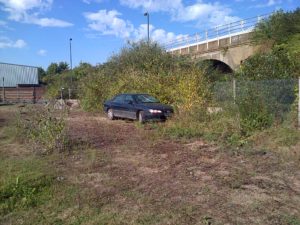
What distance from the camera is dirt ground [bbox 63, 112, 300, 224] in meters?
5.53

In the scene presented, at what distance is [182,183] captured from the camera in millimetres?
7004

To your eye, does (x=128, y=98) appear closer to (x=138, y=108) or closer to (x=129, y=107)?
(x=129, y=107)

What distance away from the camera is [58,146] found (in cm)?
1020

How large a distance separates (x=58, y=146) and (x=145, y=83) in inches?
446

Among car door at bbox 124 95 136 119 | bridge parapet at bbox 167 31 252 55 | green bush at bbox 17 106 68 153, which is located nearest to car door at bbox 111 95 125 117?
car door at bbox 124 95 136 119

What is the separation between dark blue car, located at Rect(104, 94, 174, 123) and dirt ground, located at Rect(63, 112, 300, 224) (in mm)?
5466

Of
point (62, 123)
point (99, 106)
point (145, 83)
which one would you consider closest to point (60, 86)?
point (99, 106)

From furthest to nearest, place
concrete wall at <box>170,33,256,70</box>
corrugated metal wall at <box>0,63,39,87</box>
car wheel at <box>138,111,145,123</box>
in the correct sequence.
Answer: corrugated metal wall at <box>0,63,39,87</box> → concrete wall at <box>170,33,256,70</box> → car wheel at <box>138,111,145,123</box>

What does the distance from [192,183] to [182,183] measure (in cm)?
17

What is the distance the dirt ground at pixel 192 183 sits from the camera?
18.1 ft

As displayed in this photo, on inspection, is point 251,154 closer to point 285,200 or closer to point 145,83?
point 285,200

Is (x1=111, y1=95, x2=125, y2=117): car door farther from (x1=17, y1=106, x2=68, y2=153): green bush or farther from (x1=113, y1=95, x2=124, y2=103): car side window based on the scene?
(x1=17, y1=106, x2=68, y2=153): green bush

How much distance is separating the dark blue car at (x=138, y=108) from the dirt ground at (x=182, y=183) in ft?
17.3

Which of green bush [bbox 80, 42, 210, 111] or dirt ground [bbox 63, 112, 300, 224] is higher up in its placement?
green bush [bbox 80, 42, 210, 111]
